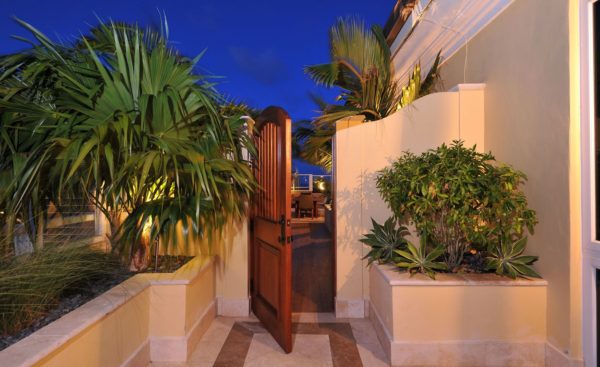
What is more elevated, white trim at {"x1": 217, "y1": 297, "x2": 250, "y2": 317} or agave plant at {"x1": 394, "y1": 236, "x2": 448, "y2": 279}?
agave plant at {"x1": 394, "y1": 236, "x2": 448, "y2": 279}

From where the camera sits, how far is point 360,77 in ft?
15.2

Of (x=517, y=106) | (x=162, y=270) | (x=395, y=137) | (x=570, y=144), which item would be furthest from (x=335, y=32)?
(x=162, y=270)

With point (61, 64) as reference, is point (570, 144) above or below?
below

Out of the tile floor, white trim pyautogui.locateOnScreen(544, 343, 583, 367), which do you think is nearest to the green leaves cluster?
the tile floor

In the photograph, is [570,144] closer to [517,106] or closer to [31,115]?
[517,106]

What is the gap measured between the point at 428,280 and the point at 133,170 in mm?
2185

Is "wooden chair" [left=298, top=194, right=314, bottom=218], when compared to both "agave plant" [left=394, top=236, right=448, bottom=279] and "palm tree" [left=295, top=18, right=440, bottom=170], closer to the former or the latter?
"palm tree" [left=295, top=18, right=440, bottom=170]

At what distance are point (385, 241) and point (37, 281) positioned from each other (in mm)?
2570

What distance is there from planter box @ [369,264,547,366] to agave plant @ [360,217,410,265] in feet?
1.69

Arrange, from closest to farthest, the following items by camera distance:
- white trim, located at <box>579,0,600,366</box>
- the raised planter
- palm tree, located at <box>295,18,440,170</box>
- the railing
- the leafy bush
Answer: the raised planter → white trim, located at <box>579,0,600,366</box> → the leafy bush → palm tree, located at <box>295,18,440,170</box> → the railing

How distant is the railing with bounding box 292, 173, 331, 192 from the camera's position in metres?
13.6

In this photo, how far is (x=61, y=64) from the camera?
2.38m

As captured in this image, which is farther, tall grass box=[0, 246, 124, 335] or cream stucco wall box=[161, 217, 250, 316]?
cream stucco wall box=[161, 217, 250, 316]

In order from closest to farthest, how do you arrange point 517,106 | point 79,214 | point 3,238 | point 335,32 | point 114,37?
point 3,238 < point 114,37 < point 517,106 < point 79,214 < point 335,32
